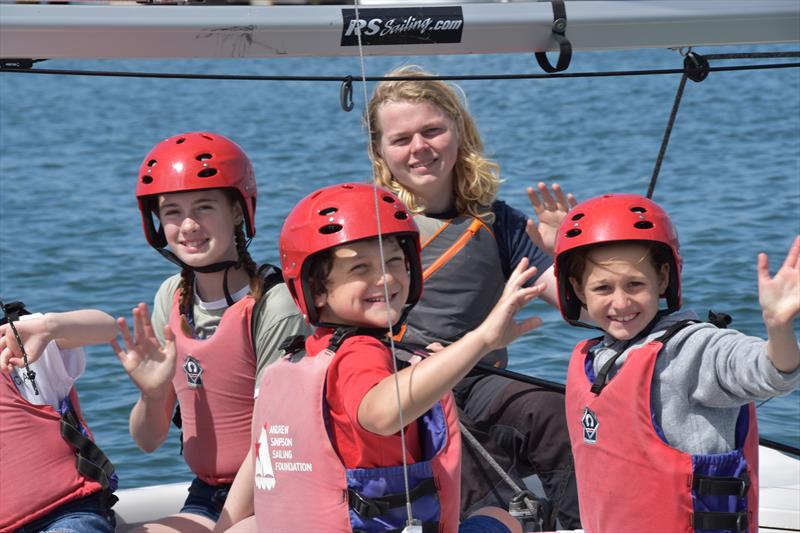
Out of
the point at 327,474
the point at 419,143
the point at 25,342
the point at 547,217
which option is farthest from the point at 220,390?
the point at 547,217

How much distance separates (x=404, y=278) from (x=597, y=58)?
66.6 feet

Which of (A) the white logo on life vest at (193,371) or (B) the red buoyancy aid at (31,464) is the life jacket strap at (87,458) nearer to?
(B) the red buoyancy aid at (31,464)

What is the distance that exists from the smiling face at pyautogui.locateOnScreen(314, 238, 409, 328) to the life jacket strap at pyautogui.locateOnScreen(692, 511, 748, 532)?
824 mm

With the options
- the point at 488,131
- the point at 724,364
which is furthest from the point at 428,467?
the point at 488,131

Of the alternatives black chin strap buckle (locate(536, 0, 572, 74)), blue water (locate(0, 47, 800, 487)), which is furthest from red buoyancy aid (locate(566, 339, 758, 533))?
blue water (locate(0, 47, 800, 487))

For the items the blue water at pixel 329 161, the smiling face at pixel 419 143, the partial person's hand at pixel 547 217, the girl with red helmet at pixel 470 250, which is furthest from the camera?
the blue water at pixel 329 161

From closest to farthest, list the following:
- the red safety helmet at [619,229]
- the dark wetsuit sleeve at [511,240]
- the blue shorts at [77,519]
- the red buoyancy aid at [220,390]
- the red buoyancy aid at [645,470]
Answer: the red buoyancy aid at [645,470] < the red safety helmet at [619,229] < the blue shorts at [77,519] < the red buoyancy aid at [220,390] < the dark wetsuit sleeve at [511,240]

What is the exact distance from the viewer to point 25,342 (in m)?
3.62

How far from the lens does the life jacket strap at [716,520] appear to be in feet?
10.3

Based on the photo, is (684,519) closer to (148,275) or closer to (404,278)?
(404,278)

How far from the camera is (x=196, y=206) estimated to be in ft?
12.8

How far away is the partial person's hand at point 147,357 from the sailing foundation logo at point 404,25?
946 mm

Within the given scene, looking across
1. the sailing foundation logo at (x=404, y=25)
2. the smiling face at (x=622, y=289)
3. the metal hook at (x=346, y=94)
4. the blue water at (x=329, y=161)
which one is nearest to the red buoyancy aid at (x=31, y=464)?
the metal hook at (x=346, y=94)

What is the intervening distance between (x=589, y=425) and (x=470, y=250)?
3.47ft
